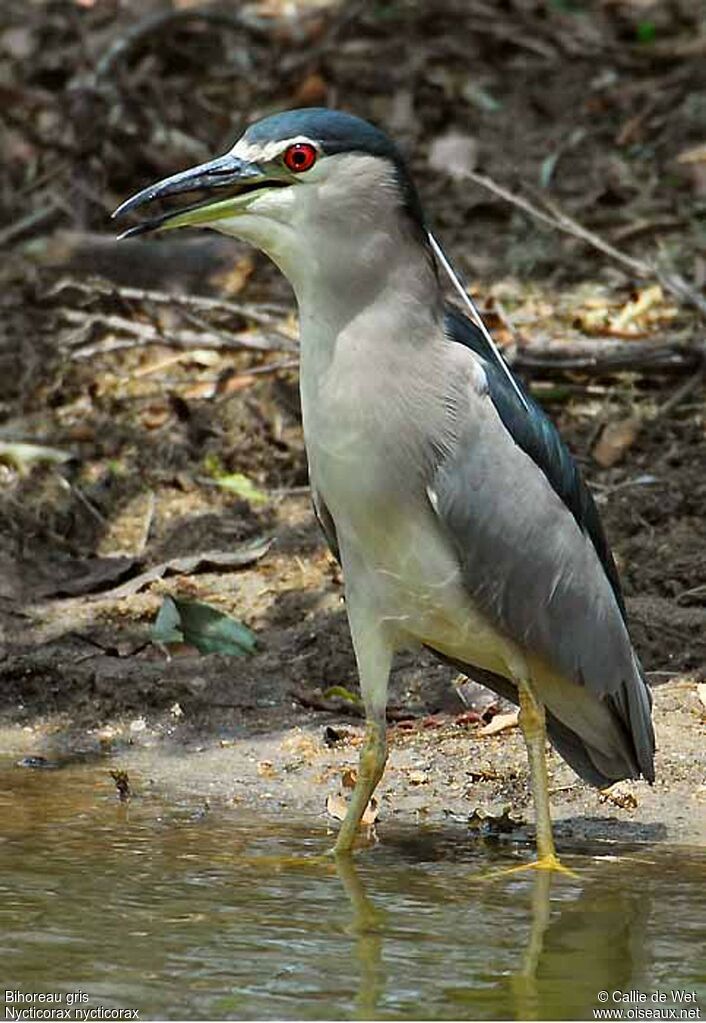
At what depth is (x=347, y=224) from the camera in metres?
5.21

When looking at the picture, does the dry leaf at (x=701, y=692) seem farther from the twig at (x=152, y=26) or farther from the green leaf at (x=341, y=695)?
the twig at (x=152, y=26)

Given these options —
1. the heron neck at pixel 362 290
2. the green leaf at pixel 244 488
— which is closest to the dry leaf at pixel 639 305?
the green leaf at pixel 244 488

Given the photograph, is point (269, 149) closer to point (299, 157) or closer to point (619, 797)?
point (299, 157)

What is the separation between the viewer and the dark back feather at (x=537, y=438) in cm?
541

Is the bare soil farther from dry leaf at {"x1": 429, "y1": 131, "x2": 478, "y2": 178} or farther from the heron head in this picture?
the heron head

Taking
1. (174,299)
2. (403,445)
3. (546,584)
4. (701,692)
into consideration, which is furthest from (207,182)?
(174,299)

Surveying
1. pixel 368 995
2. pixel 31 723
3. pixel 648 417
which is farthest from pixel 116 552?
pixel 368 995

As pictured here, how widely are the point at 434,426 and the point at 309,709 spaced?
1.65 meters

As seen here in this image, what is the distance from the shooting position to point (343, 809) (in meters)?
5.86

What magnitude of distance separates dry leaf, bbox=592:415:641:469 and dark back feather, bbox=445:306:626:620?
2.28m

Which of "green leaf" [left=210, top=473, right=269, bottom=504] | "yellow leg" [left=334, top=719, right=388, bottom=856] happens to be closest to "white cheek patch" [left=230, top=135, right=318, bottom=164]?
"yellow leg" [left=334, top=719, right=388, bottom=856]

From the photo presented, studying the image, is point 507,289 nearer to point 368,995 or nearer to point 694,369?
point 694,369

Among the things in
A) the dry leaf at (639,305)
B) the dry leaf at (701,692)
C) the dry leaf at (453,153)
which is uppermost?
the dry leaf at (701,692)

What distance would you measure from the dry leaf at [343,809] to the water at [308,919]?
0.07m
